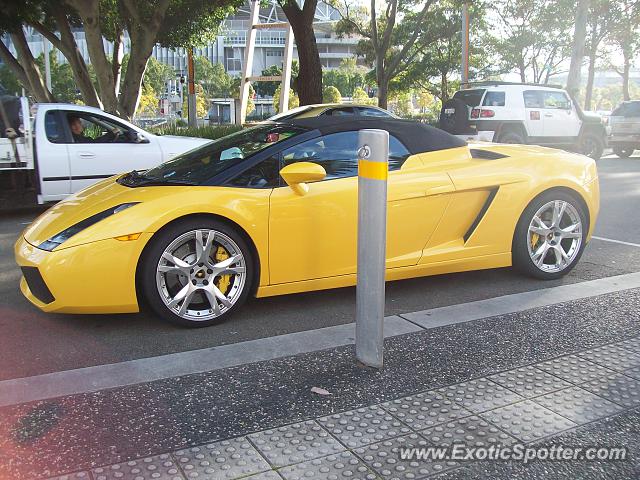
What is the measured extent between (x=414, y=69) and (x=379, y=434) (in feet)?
115

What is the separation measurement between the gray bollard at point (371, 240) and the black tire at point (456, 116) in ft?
42.2

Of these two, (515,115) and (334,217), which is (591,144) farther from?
(334,217)

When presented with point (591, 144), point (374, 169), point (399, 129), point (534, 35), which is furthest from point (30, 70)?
point (534, 35)

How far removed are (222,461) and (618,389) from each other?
199 centimetres

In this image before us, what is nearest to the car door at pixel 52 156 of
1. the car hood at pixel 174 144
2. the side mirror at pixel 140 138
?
the side mirror at pixel 140 138

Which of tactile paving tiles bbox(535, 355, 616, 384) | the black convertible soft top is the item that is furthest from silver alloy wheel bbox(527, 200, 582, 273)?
tactile paving tiles bbox(535, 355, 616, 384)

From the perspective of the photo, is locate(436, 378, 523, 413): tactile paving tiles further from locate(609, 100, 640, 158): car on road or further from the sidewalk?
locate(609, 100, 640, 158): car on road

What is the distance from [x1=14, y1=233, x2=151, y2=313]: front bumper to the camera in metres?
3.89

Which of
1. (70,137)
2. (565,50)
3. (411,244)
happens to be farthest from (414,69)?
(411,244)

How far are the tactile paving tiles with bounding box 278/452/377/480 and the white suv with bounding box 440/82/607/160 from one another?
1345cm

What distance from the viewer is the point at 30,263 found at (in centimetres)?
402

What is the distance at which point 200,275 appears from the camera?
4.14 m

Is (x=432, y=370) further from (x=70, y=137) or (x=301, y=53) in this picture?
(x=301, y=53)

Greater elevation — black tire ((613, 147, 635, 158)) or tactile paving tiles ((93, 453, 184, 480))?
black tire ((613, 147, 635, 158))
